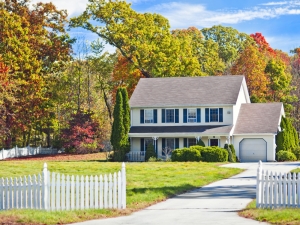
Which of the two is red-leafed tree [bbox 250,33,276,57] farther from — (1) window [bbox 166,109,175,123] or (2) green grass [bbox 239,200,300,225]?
(2) green grass [bbox 239,200,300,225]

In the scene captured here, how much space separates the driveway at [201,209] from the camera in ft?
53.4

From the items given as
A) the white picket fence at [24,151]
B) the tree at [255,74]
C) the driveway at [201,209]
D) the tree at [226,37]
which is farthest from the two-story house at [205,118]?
the tree at [226,37]

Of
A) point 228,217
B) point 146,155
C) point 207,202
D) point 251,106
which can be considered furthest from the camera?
point 251,106

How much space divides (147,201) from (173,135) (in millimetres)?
31511

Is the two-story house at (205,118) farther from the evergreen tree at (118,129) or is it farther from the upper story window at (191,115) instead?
the evergreen tree at (118,129)

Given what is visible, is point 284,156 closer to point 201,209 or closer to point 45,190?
point 201,209

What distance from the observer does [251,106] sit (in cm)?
5525

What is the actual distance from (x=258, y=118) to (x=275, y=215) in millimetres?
37001

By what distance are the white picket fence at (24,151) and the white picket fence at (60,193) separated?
41145 millimetres

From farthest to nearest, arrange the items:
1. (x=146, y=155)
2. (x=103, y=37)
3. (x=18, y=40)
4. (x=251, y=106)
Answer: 1. (x=103, y=37)
2. (x=18, y=40)
3. (x=251, y=106)
4. (x=146, y=155)

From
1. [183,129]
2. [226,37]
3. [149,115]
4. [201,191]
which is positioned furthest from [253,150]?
[226,37]

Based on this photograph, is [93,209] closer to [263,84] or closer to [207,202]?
[207,202]

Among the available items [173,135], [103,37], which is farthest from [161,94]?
[103,37]

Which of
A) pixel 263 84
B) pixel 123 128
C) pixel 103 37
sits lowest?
pixel 123 128
